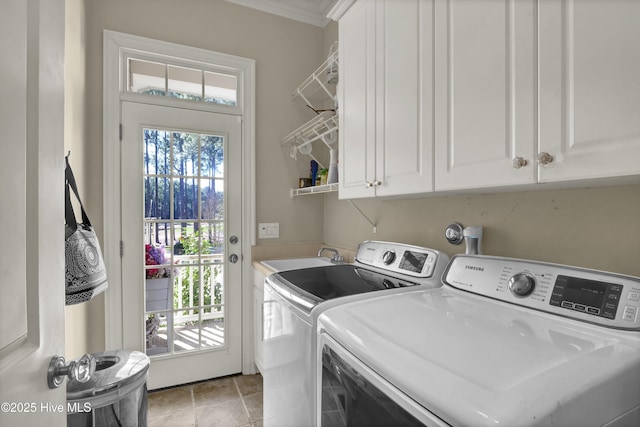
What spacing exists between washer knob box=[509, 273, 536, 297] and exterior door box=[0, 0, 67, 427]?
1205 mm

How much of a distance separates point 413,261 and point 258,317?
133 centimetres

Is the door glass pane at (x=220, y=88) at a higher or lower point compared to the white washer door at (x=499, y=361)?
higher

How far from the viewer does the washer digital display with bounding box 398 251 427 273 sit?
4.58ft

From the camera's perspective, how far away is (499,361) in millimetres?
632

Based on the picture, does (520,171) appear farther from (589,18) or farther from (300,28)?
(300,28)

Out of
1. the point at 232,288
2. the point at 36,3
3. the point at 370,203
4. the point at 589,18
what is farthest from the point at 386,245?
the point at 36,3

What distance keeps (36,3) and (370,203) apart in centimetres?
179

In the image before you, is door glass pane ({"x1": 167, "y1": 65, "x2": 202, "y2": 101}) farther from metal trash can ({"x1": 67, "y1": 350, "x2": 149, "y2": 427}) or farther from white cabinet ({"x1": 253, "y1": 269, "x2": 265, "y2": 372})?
metal trash can ({"x1": 67, "y1": 350, "x2": 149, "y2": 427})

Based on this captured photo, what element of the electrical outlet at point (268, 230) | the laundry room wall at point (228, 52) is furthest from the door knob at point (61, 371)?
the electrical outlet at point (268, 230)

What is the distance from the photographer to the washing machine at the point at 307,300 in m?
1.14

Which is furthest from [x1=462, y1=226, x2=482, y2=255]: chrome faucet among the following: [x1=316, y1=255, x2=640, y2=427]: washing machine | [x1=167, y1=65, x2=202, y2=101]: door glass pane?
[x1=167, y1=65, x2=202, y2=101]: door glass pane

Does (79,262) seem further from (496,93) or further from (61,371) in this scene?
(496,93)

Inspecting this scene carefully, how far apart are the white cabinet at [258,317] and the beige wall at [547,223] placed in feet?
3.50

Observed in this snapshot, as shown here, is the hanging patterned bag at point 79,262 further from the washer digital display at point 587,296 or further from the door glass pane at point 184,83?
the washer digital display at point 587,296
